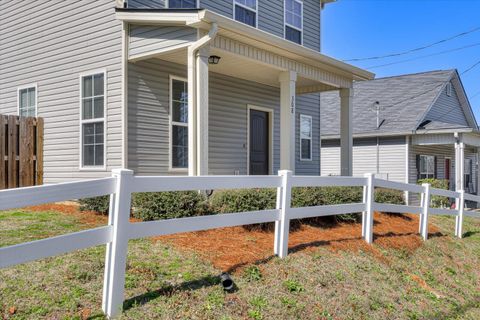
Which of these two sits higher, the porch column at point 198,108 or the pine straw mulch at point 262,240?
the porch column at point 198,108

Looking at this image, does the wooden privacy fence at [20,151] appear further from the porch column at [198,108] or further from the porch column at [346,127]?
the porch column at [346,127]

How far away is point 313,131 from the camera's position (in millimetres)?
14555

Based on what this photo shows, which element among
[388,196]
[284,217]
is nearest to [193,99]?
[284,217]

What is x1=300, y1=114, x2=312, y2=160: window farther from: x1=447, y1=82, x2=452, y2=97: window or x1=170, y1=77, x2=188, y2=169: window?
x1=447, y1=82, x2=452, y2=97: window

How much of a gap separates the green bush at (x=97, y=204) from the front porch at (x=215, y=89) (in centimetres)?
132

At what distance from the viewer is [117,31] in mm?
8844

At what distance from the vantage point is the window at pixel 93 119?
9.19 meters

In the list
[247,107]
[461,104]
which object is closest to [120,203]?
[247,107]

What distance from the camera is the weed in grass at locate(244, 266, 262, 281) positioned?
4691 millimetres

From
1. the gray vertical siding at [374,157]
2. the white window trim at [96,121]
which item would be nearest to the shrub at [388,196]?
the white window trim at [96,121]

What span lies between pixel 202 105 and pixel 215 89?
3.15 m

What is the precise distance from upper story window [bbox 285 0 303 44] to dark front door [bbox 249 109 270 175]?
277 cm

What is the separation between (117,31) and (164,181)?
19.0 ft

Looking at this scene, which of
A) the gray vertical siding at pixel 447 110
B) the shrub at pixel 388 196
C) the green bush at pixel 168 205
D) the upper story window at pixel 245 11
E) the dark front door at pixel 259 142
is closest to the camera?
the green bush at pixel 168 205
